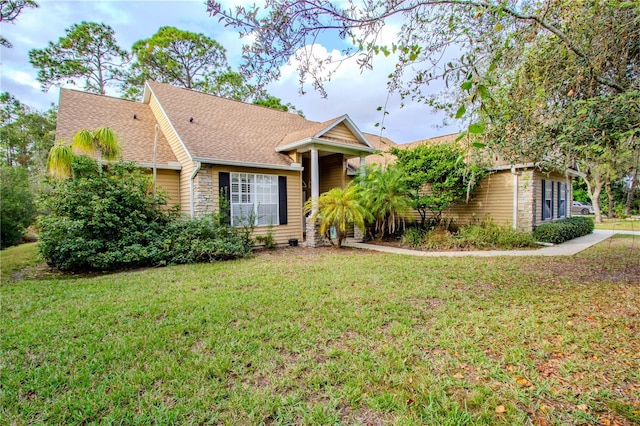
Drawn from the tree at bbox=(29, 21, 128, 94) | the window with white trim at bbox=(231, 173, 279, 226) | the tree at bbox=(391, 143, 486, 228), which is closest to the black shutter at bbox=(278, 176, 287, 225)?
the window with white trim at bbox=(231, 173, 279, 226)

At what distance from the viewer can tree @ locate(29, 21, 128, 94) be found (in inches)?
678

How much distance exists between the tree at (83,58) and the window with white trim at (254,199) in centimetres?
1599

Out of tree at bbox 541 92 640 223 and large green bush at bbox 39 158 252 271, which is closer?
tree at bbox 541 92 640 223

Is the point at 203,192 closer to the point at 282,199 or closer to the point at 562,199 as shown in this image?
the point at 282,199

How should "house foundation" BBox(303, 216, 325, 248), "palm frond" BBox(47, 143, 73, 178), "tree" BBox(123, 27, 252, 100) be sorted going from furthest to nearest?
"tree" BBox(123, 27, 252, 100) → "house foundation" BBox(303, 216, 325, 248) → "palm frond" BBox(47, 143, 73, 178)

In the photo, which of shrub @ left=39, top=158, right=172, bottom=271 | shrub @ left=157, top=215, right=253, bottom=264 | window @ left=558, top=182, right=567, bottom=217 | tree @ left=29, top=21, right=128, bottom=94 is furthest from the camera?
tree @ left=29, top=21, right=128, bottom=94

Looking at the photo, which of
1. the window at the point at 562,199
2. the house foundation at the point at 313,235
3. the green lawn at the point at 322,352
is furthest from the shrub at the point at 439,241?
the window at the point at 562,199

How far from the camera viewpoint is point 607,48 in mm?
3941

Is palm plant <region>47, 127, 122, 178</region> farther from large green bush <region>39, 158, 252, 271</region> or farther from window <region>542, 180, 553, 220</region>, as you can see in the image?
window <region>542, 180, 553, 220</region>

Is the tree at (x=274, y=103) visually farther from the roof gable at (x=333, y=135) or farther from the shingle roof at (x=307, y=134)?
the shingle roof at (x=307, y=134)

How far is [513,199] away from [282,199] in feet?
27.6

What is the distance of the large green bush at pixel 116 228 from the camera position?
6645 mm

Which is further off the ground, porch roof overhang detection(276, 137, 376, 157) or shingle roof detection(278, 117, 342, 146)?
shingle roof detection(278, 117, 342, 146)

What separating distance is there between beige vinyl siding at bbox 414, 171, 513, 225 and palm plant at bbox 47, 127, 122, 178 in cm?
1189
